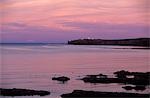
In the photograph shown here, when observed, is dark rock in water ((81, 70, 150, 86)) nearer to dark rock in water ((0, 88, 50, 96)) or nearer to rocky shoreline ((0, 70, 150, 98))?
rocky shoreline ((0, 70, 150, 98))

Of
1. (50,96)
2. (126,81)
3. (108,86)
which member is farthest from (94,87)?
(50,96)

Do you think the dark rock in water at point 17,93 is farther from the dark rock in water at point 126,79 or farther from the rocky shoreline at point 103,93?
the dark rock in water at point 126,79

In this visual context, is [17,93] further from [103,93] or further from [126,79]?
[126,79]

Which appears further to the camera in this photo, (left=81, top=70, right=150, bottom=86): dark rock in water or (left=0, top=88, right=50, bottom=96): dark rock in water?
→ (left=81, top=70, right=150, bottom=86): dark rock in water

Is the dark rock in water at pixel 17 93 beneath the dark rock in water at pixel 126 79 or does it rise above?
beneath

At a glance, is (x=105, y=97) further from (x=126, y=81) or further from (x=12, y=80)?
(x=12, y=80)

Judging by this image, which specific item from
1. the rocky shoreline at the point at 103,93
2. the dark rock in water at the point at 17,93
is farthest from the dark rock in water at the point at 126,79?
the dark rock in water at the point at 17,93

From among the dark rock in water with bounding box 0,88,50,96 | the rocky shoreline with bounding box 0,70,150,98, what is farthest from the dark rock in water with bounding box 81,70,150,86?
the dark rock in water with bounding box 0,88,50,96

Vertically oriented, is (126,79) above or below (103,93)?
above

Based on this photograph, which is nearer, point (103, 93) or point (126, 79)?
point (103, 93)

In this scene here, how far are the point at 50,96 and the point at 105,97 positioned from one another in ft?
5.13

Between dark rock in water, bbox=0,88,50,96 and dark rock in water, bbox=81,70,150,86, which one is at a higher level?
dark rock in water, bbox=81,70,150,86

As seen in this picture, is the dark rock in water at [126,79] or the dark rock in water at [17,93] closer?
the dark rock in water at [17,93]

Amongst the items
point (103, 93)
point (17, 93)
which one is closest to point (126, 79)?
point (103, 93)
